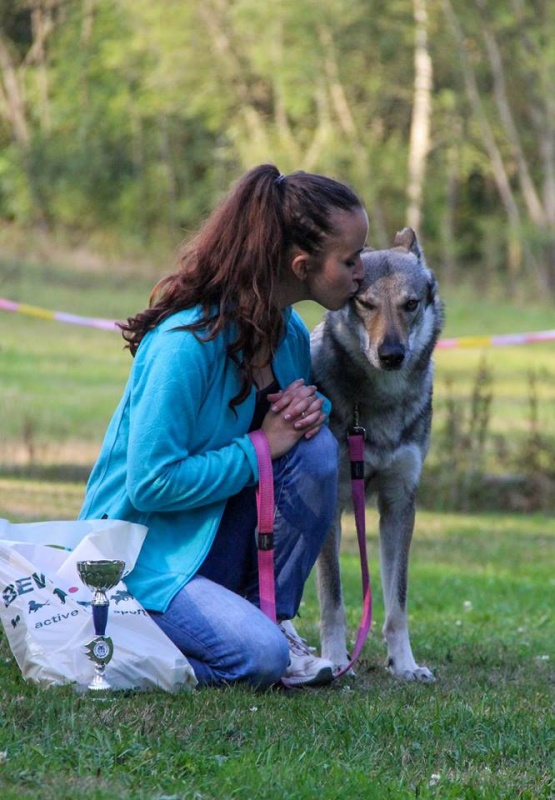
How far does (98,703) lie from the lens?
3.16m

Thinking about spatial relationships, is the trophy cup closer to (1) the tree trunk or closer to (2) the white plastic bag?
(2) the white plastic bag

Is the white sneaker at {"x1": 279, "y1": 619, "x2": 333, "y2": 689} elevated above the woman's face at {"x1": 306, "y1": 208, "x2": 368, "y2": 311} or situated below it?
below

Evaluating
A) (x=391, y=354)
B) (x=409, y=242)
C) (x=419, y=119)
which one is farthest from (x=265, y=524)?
(x=419, y=119)

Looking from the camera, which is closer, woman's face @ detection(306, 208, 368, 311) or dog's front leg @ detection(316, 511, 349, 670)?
woman's face @ detection(306, 208, 368, 311)

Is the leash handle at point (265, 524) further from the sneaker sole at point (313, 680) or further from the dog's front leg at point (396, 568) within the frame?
the dog's front leg at point (396, 568)

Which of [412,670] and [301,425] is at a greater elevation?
[301,425]

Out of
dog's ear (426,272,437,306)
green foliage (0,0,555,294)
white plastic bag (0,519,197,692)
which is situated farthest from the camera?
green foliage (0,0,555,294)

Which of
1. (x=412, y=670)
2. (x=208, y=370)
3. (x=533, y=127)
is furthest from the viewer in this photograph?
(x=533, y=127)

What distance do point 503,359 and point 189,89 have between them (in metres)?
16.6

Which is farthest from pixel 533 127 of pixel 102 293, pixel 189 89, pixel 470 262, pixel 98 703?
pixel 98 703

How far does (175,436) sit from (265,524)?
40 cm

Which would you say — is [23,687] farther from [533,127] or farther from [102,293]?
[533,127]

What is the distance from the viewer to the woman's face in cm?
363

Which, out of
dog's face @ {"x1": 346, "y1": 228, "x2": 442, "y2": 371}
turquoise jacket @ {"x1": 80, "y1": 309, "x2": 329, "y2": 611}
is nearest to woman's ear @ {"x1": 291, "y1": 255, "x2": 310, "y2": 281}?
turquoise jacket @ {"x1": 80, "y1": 309, "x2": 329, "y2": 611}
